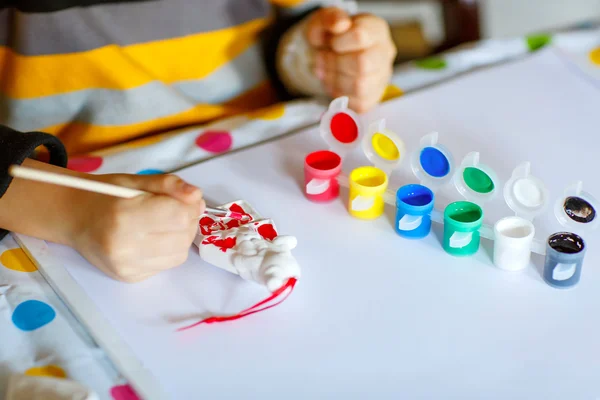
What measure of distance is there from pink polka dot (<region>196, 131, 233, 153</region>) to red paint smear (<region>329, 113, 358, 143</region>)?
115 millimetres

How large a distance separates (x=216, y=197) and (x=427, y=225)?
0.63ft

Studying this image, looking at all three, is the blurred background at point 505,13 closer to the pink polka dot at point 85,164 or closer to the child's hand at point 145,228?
the pink polka dot at point 85,164

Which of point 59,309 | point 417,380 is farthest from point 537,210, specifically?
point 59,309

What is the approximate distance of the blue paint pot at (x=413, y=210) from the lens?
0.57 metres

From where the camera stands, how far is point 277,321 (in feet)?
1.66

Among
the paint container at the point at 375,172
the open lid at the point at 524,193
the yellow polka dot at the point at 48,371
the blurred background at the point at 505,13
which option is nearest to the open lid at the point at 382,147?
the paint container at the point at 375,172

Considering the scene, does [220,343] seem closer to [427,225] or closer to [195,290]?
[195,290]

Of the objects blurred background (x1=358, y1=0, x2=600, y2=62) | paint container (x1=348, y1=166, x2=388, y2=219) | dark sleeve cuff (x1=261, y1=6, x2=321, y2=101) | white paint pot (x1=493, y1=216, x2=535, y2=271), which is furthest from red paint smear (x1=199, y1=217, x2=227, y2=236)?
blurred background (x1=358, y1=0, x2=600, y2=62)

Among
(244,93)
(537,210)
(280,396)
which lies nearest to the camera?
(280,396)

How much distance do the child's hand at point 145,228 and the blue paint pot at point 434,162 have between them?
0.66 feet

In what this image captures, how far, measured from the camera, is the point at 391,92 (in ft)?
2.66

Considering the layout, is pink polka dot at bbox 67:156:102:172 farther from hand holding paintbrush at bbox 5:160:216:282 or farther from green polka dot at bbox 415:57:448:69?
green polka dot at bbox 415:57:448:69

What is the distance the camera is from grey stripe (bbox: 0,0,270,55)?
2.43 ft

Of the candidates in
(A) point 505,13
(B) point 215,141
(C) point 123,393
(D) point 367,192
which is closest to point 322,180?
(D) point 367,192
